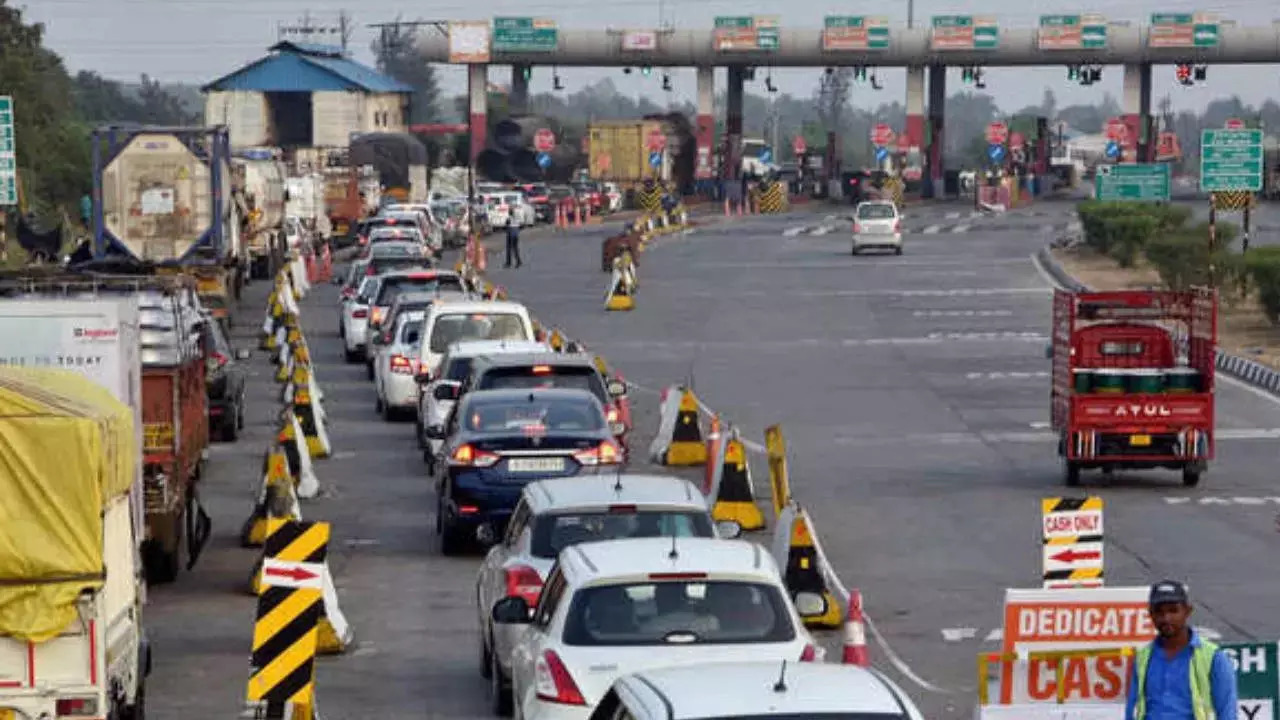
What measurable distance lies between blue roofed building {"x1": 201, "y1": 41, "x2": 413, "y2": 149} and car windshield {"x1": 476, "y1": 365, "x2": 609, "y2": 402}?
9797cm

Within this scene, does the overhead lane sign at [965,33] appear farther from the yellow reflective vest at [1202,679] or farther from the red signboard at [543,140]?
the yellow reflective vest at [1202,679]

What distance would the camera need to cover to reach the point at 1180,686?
35.0 feet

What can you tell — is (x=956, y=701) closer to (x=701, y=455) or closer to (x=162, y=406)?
(x=162, y=406)

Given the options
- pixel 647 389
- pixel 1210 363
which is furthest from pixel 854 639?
pixel 647 389

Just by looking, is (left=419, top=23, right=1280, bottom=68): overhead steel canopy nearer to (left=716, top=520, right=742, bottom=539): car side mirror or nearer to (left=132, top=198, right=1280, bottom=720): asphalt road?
(left=132, top=198, right=1280, bottom=720): asphalt road

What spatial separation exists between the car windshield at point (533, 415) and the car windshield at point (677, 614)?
972cm

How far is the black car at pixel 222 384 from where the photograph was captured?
32875 millimetres

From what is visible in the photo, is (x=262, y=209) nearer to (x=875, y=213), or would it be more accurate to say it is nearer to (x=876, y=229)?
(x=876, y=229)

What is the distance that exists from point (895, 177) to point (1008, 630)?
109 m

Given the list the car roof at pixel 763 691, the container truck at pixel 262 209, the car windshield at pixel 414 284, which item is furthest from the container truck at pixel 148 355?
the container truck at pixel 262 209

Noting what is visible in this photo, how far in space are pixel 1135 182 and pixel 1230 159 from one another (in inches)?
449

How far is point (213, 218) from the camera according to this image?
164 ft

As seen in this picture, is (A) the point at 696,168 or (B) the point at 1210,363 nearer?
(B) the point at 1210,363

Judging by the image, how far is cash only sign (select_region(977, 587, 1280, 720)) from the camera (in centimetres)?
1235
